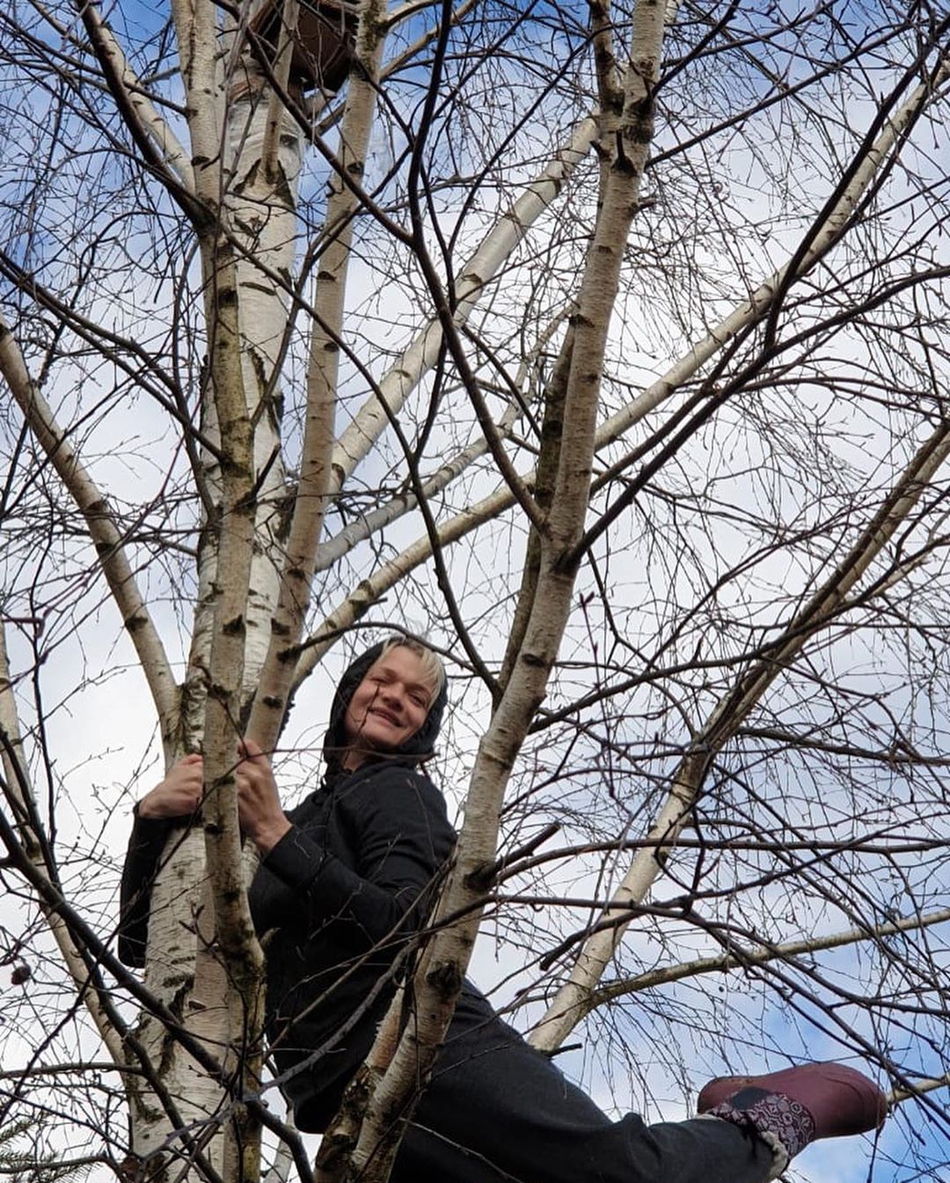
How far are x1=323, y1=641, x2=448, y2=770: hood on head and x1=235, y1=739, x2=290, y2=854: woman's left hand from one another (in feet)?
1.77

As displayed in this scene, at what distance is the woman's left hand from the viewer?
9.12ft

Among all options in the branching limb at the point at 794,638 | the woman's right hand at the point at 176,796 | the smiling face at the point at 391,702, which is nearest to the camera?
the branching limb at the point at 794,638

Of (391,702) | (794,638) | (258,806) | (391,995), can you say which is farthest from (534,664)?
(391,702)

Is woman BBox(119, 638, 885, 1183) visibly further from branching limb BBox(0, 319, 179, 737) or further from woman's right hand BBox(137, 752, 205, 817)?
branching limb BBox(0, 319, 179, 737)

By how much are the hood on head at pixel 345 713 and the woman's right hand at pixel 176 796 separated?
0.42m

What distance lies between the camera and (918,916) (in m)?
2.52

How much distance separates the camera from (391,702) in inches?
131

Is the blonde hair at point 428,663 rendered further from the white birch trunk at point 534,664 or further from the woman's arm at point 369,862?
the white birch trunk at point 534,664

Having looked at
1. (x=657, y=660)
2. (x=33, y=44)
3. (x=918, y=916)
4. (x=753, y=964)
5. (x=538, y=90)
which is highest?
(x=538, y=90)

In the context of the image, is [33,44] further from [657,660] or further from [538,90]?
[657,660]

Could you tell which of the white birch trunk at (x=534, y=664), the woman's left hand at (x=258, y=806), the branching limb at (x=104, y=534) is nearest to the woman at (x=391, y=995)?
the woman's left hand at (x=258, y=806)

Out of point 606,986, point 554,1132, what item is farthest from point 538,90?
point 554,1132

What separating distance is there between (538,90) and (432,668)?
4.33 feet

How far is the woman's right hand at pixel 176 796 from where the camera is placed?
2967 mm
